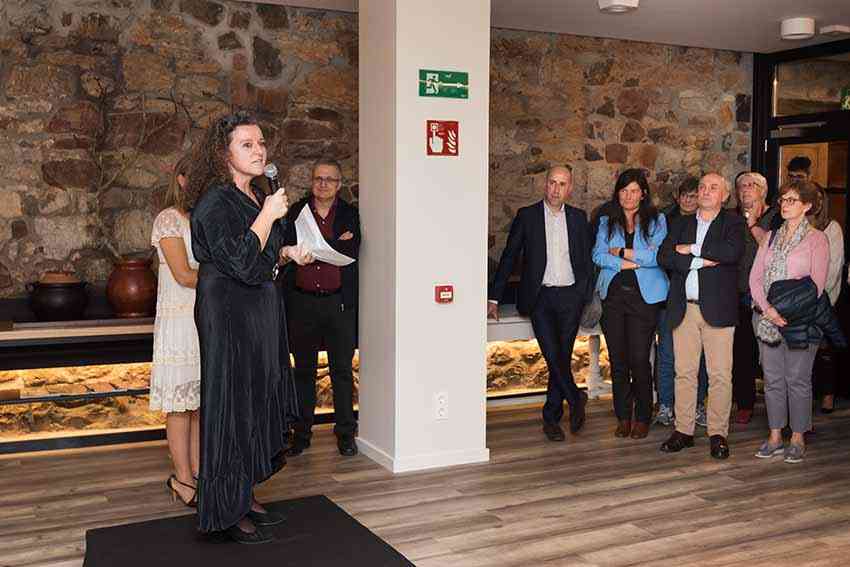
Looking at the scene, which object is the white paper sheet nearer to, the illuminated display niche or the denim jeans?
the illuminated display niche

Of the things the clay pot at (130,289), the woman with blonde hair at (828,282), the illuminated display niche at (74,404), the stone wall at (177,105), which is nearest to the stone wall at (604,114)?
the stone wall at (177,105)

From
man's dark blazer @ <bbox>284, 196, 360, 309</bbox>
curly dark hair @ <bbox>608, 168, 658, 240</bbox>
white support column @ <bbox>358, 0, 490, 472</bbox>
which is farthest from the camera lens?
curly dark hair @ <bbox>608, 168, 658, 240</bbox>

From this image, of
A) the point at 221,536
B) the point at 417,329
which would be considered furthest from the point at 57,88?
the point at 221,536

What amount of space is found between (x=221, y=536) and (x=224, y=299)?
40.7 inches

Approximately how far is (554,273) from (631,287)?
0.48 m

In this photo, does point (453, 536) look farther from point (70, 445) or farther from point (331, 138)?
point (331, 138)

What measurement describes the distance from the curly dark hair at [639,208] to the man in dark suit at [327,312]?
1635mm

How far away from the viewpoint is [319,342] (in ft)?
18.3

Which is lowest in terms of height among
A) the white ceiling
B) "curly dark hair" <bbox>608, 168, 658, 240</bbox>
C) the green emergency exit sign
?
"curly dark hair" <bbox>608, 168, 658, 240</bbox>

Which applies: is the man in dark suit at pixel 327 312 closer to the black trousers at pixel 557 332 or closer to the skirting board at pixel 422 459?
the skirting board at pixel 422 459

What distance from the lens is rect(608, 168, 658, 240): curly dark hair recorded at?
5.82 metres

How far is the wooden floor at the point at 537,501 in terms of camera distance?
4.04m

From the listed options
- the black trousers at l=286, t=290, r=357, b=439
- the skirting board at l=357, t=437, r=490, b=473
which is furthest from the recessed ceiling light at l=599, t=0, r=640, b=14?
the skirting board at l=357, t=437, r=490, b=473

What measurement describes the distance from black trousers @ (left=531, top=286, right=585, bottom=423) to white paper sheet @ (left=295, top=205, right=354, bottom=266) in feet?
4.78
